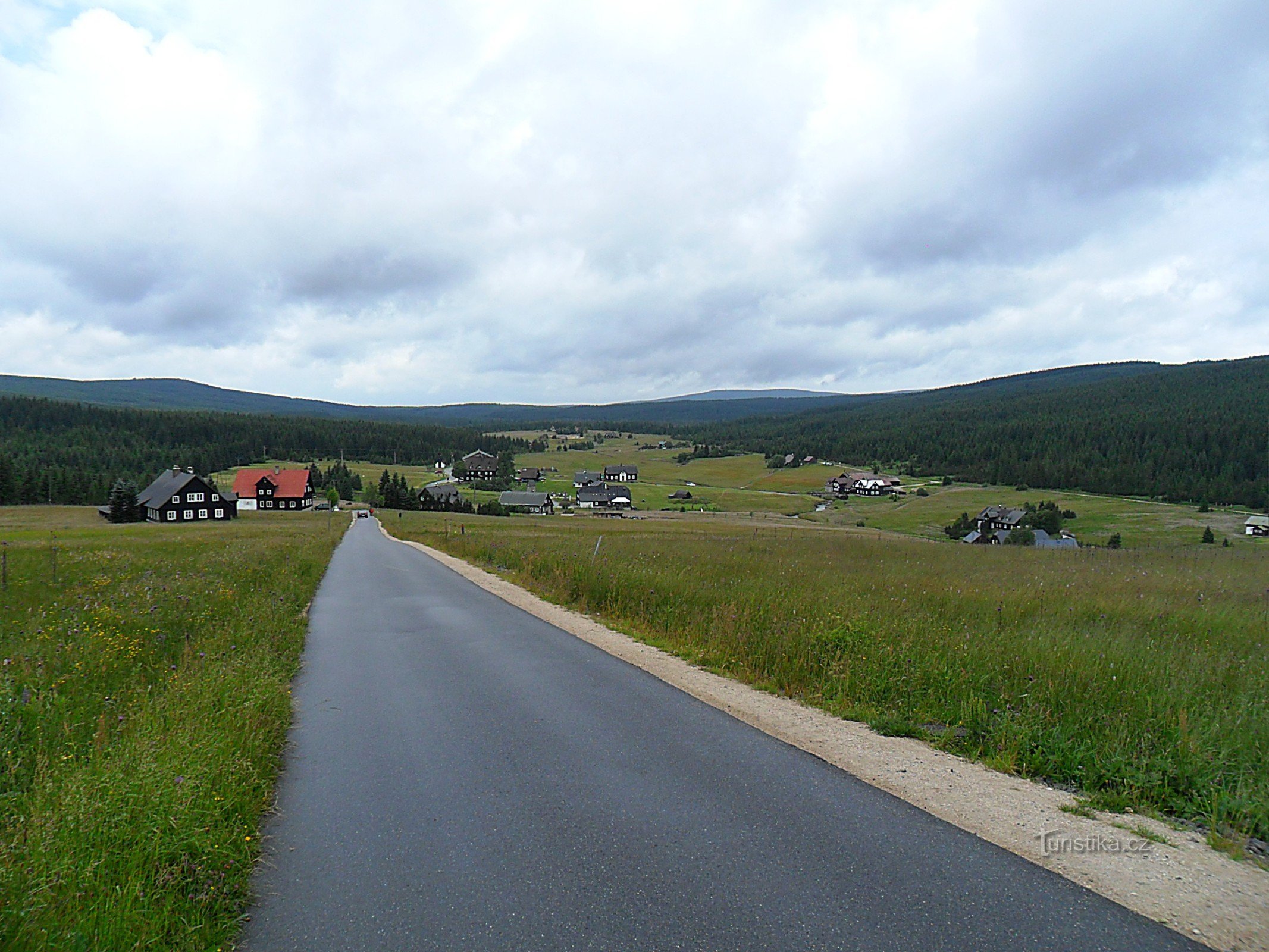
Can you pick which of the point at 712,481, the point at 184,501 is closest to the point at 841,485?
the point at 712,481

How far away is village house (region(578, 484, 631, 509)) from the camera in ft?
375

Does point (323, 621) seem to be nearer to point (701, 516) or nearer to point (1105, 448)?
point (701, 516)

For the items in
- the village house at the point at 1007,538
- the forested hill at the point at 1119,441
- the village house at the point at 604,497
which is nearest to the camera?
the village house at the point at 1007,538

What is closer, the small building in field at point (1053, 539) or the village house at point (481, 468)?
the small building in field at point (1053, 539)

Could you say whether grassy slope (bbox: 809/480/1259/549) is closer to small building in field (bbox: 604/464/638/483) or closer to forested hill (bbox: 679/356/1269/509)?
forested hill (bbox: 679/356/1269/509)

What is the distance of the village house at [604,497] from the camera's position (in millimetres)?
114375

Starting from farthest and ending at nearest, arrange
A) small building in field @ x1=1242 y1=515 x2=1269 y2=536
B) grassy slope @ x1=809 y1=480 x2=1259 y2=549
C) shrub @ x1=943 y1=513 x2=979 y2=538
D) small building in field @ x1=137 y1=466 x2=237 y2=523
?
shrub @ x1=943 y1=513 x2=979 y2=538 < grassy slope @ x1=809 y1=480 x2=1259 y2=549 < small building in field @ x1=1242 y1=515 x2=1269 y2=536 < small building in field @ x1=137 y1=466 x2=237 y2=523

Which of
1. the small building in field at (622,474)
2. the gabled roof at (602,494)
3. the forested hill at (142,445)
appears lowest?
the gabled roof at (602,494)

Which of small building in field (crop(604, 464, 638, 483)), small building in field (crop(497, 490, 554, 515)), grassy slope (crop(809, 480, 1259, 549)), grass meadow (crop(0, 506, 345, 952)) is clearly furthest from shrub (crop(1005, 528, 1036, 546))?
small building in field (crop(604, 464, 638, 483))

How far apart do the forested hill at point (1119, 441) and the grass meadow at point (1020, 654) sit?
111951mm

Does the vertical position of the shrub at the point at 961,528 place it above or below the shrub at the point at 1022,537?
below

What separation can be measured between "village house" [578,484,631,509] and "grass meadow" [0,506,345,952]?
10069 centimetres

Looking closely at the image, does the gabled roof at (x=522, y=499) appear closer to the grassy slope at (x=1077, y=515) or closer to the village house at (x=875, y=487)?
the grassy slope at (x=1077, y=515)

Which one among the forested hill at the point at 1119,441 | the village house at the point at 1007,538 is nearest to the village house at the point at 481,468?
the forested hill at the point at 1119,441
